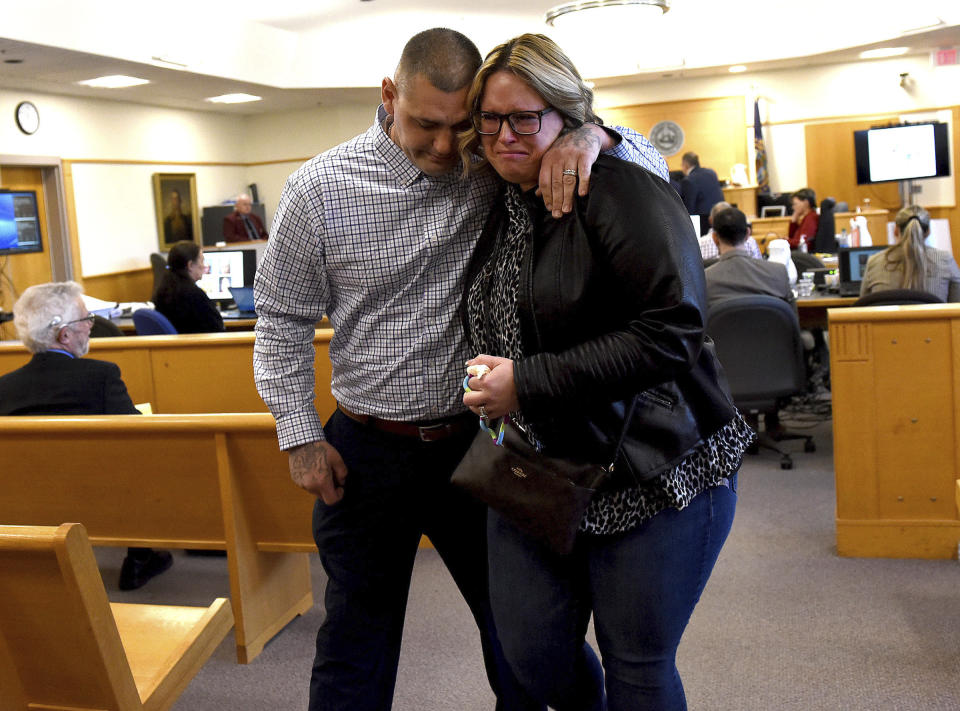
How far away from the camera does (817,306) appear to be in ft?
18.9

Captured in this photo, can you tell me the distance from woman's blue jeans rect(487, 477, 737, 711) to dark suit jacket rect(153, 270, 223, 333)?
16.1ft

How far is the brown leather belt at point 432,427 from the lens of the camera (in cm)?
192

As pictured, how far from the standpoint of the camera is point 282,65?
12289 mm

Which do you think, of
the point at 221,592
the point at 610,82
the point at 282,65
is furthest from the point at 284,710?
the point at 610,82

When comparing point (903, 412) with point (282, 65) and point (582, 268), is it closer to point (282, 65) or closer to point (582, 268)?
point (582, 268)

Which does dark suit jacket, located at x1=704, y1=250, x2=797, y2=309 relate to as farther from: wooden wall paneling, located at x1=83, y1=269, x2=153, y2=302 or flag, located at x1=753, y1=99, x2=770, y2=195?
flag, located at x1=753, y1=99, x2=770, y2=195

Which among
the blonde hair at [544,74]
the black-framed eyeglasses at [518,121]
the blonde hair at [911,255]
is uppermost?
the blonde hair at [544,74]

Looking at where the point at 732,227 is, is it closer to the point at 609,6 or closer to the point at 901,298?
the point at 901,298

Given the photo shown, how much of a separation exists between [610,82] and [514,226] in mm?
12880

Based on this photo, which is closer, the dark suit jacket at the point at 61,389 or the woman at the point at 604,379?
the woman at the point at 604,379

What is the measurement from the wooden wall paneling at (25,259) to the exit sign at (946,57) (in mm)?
11205

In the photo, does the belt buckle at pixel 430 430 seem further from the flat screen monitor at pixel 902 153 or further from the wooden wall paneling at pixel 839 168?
the wooden wall paneling at pixel 839 168

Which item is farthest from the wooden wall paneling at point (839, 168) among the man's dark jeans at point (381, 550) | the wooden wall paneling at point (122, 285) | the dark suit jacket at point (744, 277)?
the man's dark jeans at point (381, 550)

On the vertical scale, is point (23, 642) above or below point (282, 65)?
below
